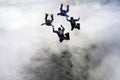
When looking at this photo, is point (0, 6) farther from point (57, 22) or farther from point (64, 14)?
point (64, 14)

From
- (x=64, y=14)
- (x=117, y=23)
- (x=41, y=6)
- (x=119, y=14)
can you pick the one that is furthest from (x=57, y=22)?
(x=64, y=14)

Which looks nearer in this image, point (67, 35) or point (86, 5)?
point (67, 35)

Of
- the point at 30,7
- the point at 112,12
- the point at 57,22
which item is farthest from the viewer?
the point at 30,7

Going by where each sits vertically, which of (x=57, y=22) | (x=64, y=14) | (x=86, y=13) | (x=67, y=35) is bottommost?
(x=67, y=35)

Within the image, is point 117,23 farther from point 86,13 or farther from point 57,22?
point 57,22

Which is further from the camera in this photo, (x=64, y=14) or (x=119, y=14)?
(x=119, y=14)

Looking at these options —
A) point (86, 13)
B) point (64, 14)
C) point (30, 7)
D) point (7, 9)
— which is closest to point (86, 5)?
point (86, 13)

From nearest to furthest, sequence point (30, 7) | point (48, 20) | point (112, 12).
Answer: point (48, 20), point (112, 12), point (30, 7)

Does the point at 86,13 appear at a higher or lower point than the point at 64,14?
higher

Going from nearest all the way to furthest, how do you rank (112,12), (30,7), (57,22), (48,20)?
(48,20), (57,22), (112,12), (30,7)
